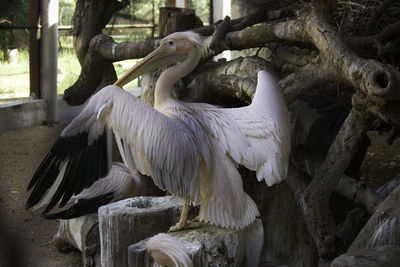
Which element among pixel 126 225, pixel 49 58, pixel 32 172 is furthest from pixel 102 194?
pixel 49 58

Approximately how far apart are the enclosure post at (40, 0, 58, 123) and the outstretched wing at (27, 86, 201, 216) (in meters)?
3.47

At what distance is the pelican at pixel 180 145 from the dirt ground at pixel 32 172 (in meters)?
0.63

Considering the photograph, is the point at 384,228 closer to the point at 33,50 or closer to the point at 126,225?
the point at 126,225

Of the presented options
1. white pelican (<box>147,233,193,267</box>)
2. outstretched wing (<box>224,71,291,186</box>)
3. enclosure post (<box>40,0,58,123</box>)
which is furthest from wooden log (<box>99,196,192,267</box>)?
enclosure post (<box>40,0,58,123</box>)

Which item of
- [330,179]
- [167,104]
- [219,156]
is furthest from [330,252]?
[167,104]

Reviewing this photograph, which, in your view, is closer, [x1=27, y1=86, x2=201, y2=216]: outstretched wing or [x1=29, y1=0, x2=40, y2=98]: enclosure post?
[x1=27, y1=86, x2=201, y2=216]: outstretched wing

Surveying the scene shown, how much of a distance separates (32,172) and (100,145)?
2.37 metres

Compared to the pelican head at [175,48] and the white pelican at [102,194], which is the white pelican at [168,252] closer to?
the pelican head at [175,48]

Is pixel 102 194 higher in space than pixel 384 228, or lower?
lower

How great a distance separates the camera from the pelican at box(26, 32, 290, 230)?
202 centimetres

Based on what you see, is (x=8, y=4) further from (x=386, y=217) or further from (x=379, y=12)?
(x=386, y=217)

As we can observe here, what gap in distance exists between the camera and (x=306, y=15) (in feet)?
9.01

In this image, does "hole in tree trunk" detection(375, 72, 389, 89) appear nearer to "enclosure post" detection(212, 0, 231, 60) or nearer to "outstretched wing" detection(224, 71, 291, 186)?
"outstretched wing" detection(224, 71, 291, 186)

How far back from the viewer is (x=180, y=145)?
2.08m
